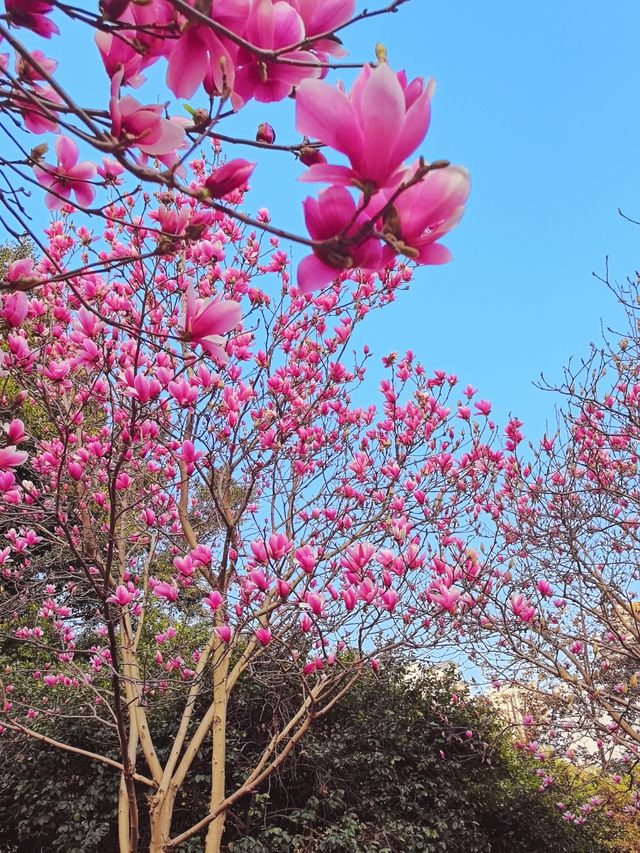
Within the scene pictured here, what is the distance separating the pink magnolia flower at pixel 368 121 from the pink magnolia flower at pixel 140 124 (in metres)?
0.30

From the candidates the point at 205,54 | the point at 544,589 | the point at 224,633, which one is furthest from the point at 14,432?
the point at 544,589

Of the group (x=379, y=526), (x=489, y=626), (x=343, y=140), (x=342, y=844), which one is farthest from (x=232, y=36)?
(x=342, y=844)

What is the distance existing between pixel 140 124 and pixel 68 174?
1.70 feet

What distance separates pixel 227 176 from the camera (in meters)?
0.87

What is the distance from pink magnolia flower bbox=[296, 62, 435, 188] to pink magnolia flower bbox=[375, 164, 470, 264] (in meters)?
0.03

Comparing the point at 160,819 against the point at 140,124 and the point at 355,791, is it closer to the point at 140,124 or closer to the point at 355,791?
the point at 355,791

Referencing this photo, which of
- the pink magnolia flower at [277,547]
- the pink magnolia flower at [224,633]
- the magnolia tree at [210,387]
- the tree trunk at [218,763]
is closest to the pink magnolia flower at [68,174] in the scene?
the magnolia tree at [210,387]

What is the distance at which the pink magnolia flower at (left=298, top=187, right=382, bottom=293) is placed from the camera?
0.66m

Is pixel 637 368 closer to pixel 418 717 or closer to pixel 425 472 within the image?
pixel 425 472

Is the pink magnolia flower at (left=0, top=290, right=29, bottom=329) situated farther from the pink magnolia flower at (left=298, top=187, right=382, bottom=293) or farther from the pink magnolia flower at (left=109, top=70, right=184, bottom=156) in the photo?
the pink magnolia flower at (left=298, top=187, right=382, bottom=293)

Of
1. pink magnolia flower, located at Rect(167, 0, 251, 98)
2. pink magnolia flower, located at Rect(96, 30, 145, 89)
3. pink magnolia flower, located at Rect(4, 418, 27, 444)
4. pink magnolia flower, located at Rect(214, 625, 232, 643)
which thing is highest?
pink magnolia flower, located at Rect(96, 30, 145, 89)

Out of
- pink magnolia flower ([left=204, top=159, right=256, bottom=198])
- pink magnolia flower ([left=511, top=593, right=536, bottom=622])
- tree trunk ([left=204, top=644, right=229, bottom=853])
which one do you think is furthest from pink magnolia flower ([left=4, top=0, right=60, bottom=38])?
tree trunk ([left=204, top=644, right=229, bottom=853])

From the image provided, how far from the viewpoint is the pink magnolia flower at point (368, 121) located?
0.60 metres

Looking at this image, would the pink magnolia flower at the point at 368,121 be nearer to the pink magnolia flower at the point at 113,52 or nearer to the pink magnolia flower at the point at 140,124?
the pink magnolia flower at the point at 140,124
